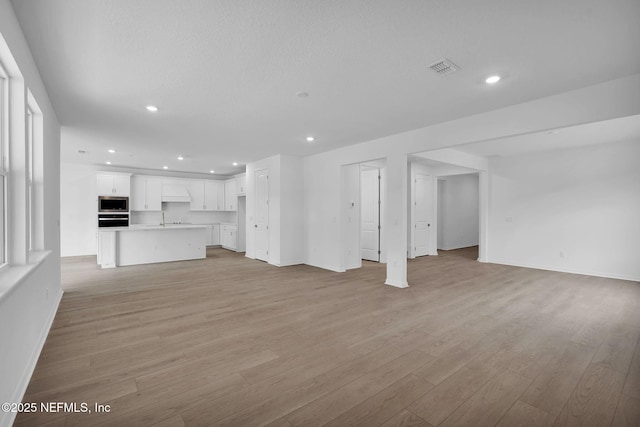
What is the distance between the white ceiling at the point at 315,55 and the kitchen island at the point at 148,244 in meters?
3.34

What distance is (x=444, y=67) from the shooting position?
2635mm

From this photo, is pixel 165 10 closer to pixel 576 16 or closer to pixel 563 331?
pixel 576 16

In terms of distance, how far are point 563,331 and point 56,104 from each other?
6.64 metres

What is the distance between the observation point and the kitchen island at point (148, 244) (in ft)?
21.7

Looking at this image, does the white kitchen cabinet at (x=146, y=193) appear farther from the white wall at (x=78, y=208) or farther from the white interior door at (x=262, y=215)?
the white interior door at (x=262, y=215)

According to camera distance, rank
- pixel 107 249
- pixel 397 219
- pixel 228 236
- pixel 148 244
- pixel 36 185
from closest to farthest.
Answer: pixel 36 185 → pixel 397 219 → pixel 107 249 → pixel 148 244 → pixel 228 236

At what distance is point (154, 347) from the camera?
2754 millimetres

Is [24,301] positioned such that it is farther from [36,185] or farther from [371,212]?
[371,212]

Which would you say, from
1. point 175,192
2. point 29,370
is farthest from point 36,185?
point 175,192

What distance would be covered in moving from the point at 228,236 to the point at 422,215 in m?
6.55

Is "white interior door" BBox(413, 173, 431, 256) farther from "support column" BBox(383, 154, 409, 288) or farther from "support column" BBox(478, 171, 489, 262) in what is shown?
"support column" BBox(383, 154, 409, 288)

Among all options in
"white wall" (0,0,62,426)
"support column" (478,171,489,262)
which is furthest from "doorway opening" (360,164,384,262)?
"white wall" (0,0,62,426)

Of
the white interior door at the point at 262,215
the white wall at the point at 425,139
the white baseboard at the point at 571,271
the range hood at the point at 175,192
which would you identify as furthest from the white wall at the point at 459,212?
the range hood at the point at 175,192

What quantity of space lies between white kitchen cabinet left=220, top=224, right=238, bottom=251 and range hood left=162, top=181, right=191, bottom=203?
158 cm
